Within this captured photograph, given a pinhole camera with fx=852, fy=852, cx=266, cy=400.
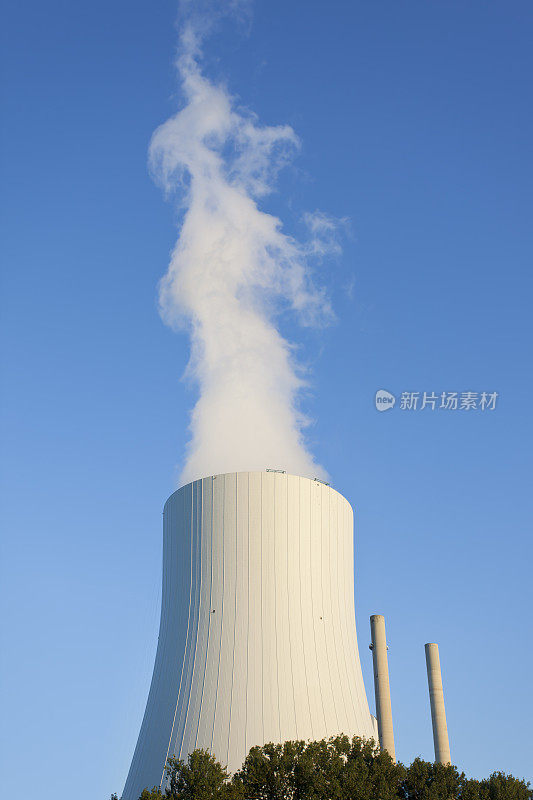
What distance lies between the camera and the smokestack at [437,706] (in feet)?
97.9

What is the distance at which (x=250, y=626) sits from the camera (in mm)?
23531

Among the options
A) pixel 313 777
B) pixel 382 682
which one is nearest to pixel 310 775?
pixel 313 777

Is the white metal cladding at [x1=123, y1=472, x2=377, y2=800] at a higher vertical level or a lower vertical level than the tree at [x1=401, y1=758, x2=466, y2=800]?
higher

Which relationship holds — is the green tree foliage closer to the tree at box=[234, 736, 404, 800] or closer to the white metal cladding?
the tree at box=[234, 736, 404, 800]

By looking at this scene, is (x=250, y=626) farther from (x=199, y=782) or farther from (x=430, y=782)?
(x=430, y=782)

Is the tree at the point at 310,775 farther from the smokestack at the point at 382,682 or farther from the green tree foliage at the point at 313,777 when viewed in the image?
the smokestack at the point at 382,682

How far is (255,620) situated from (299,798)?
5056 millimetres

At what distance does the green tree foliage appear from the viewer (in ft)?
63.4

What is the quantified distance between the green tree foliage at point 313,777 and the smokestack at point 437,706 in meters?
7.43

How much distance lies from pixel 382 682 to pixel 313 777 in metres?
10.9

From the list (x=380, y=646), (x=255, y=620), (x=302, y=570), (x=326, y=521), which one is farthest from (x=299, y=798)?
(x=380, y=646)

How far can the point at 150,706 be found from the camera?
81.0 feet

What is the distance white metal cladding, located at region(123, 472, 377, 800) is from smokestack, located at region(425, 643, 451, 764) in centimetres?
604

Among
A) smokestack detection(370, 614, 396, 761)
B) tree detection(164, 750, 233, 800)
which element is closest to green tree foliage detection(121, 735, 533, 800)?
tree detection(164, 750, 233, 800)
